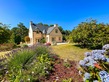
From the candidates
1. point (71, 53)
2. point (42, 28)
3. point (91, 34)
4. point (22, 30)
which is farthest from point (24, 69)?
point (22, 30)

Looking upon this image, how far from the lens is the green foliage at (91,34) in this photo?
13758mm

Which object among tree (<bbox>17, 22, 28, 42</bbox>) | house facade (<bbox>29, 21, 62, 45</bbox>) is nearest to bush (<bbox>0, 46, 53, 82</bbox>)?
house facade (<bbox>29, 21, 62, 45</bbox>)

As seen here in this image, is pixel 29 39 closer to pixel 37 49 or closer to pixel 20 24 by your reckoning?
pixel 20 24

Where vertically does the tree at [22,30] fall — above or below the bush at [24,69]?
above

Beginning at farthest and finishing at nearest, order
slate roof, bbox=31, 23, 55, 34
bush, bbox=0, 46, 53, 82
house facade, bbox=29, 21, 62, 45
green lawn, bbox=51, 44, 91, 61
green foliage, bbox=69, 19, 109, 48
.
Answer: slate roof, bbox=31, 23, 55, 34 < house facade, bbox=29, 21, 62, 45 < green foliage, bbox=69, 19, 109, 48 < green lawn, bbox=51, 44, 91, 61 < bush, bbox=0, 46, 53, 82

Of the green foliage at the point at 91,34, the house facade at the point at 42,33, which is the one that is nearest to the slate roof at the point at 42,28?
the house facade at the point at 42,33

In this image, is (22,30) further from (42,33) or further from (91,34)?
(91,34)

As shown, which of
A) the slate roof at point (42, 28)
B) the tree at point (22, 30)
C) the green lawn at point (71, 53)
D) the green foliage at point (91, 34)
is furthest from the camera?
the tree at point (22, 30)

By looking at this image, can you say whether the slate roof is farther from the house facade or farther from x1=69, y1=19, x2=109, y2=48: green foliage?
x1=69, y1=19, x2=109, y2=48: green foliage

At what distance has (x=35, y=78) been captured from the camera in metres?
4.30

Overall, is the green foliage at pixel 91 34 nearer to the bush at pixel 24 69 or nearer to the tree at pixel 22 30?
the bush at pixel 24 69

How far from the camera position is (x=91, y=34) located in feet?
47.3

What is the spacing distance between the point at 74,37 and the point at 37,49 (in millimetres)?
8687

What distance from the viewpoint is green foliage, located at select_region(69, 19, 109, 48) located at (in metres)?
13.8
